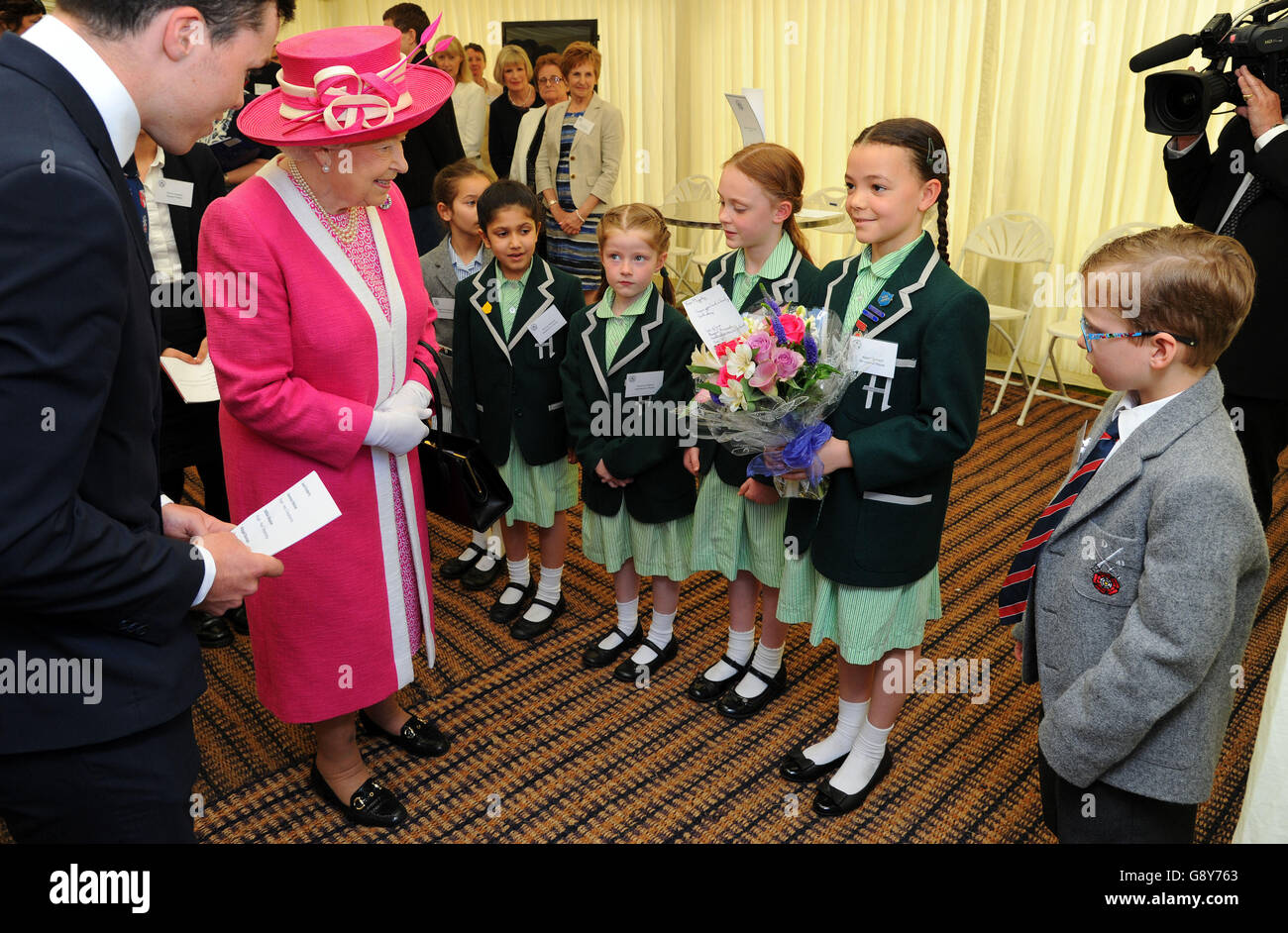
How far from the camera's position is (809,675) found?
302 cm

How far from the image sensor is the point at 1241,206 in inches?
113

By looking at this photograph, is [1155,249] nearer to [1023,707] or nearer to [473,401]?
[1023,707]

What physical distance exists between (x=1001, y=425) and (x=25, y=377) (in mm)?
4971

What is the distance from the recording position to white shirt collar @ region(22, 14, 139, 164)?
1.13 m

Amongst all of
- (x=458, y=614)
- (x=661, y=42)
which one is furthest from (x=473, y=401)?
(x=661, y=42)

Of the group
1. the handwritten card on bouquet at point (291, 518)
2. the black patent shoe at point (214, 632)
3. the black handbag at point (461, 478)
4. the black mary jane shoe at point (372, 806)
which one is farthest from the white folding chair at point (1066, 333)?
the handwritten card on bouquet at point (291, 518)

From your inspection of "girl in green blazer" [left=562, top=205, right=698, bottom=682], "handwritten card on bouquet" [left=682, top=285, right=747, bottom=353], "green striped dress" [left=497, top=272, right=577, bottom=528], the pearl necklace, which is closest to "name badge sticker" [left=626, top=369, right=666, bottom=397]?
"girl in green blazer" [left=562, top=205, right=698, bottom=682]

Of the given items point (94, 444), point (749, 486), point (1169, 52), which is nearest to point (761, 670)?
point (749, 486)

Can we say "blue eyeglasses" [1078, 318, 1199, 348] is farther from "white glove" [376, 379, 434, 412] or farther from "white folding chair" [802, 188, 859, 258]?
"white folding chair" [802, 188, 859, 258]

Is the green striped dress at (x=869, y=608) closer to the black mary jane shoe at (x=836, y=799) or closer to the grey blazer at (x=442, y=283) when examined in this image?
the black mary jane shoe at (x=836, y=799)

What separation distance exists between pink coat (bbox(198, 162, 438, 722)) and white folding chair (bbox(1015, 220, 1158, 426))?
3603 mm

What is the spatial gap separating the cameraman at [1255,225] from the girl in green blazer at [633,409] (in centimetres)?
167

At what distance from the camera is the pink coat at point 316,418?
1.95 metres

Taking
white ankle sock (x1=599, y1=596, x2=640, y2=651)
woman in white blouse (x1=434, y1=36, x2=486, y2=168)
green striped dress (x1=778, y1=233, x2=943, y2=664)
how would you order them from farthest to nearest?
woman in white blouse (x1=434, y1=36, x2=486, y2=168)
white ankle sock (x1=599, y1=596, x2=640, y2=651)
green striped dress (x1=778, y1=233, x2=943, y2=664)
